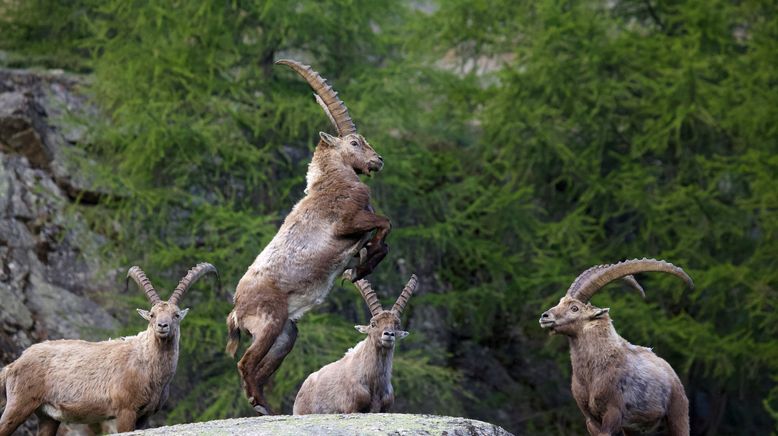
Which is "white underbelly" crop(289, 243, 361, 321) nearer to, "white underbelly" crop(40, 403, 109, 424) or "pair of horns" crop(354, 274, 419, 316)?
"pair of horns" crop(354, 274, 419, 316)

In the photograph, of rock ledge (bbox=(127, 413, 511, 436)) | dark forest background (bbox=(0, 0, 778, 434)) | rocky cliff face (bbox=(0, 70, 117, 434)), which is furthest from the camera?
dark forest background (bbox=(0, 0, 778, 434))

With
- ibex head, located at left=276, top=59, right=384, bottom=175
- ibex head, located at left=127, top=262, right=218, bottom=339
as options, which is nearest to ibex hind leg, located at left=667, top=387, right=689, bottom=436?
ibex head, located at left=276, top=59, right=384, bottom=175

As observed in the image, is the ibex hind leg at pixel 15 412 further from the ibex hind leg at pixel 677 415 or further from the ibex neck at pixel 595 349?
the ibex hind leg at pixel 677 415

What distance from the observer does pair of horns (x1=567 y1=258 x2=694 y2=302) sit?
10.0 m

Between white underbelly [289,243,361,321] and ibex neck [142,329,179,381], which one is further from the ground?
white underbelly [289,243,361,321]

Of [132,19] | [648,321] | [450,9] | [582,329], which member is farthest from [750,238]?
[582,329]

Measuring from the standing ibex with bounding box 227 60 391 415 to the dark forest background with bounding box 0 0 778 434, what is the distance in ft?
26.8

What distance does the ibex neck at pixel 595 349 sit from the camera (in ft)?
33.2

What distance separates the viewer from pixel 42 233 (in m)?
18.1

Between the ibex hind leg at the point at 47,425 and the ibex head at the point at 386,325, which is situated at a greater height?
the ibex head at the point at 386,325

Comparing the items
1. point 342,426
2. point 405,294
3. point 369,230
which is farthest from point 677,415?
point 342,426

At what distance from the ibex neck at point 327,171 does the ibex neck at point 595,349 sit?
7.08 feet

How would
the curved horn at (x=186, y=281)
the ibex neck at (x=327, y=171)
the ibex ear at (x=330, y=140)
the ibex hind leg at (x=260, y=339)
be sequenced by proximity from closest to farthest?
1. the ibex hind leg at (x=260, y=339)
2. the ibex neck at (x=327, y=171)
3. the ibex ear at (x=330, y=140)
4. the curved horn at (x=186, y=281)

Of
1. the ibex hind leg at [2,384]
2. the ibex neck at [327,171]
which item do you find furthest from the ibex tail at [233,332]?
the ibex hind leg at [2,384]
